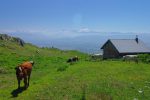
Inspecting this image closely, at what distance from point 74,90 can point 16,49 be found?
194 feet

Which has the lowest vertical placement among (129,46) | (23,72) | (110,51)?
(23,72)

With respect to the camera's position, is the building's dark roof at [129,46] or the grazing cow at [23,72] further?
the building's dark roof at [129,46]

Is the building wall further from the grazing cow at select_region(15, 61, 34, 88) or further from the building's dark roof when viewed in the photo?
the grazing cow at select_region(15, 61, 34, 88)

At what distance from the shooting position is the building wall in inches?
3066

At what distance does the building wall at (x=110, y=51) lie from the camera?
77.9 meters

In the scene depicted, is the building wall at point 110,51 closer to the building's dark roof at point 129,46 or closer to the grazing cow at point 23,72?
the building's dark roof at point 129,46

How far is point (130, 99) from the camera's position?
973 inches

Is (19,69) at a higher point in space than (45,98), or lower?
higher

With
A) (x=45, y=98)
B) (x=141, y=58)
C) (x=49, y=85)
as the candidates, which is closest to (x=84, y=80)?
(x=49, y=85)

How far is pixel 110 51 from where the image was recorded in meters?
80.4

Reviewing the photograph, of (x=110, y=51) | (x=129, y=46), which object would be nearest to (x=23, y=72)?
(x=129, y=46)

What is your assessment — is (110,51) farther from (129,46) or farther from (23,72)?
(23,72)

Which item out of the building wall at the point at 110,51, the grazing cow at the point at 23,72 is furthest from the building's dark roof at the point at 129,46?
the grazing cow at the point at 23,72

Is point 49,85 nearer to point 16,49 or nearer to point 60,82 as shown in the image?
point 60,82
